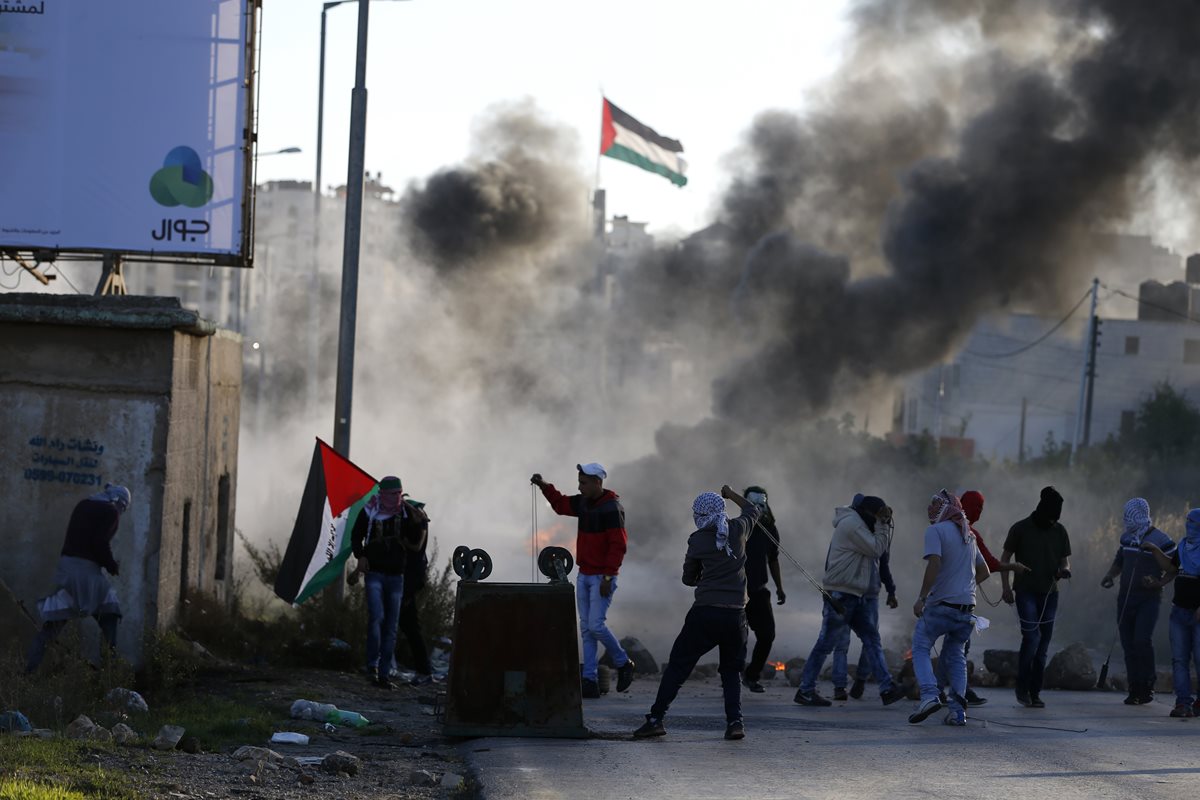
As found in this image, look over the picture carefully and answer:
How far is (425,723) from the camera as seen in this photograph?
965 cm

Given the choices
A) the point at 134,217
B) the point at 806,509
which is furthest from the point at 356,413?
the point at 134,217

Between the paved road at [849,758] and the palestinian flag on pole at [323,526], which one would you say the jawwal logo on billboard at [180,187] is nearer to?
the palestinian flag on pole at [323,526]

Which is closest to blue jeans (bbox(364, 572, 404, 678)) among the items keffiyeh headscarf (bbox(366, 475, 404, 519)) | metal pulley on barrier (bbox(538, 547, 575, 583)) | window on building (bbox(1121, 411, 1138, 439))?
keffiyeh headscarf (bbox(366, 475, 404, 519))

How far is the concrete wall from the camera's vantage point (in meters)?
11.0

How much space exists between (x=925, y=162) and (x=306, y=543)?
28263 mm

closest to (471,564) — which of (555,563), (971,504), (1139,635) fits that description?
(555,563)

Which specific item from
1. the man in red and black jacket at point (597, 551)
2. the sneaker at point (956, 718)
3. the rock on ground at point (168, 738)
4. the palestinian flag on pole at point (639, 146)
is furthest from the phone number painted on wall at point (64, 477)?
the palestinian flag on pole at point (639, 146)

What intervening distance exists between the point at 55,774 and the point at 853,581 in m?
6.11

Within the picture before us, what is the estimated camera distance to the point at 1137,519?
11.7m

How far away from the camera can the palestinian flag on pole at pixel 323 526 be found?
12273 mm

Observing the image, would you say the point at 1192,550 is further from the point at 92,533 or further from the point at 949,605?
the point at 92,533

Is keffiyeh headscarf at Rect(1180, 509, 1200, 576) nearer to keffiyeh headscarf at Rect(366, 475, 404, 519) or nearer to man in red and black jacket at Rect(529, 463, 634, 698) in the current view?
man in red and black jacket at Rect(529, 463, 634, 698)

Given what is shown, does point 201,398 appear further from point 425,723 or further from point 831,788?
point 831,788

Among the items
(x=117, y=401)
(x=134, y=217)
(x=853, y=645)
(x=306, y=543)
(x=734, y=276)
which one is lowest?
(x=853, y=645)
